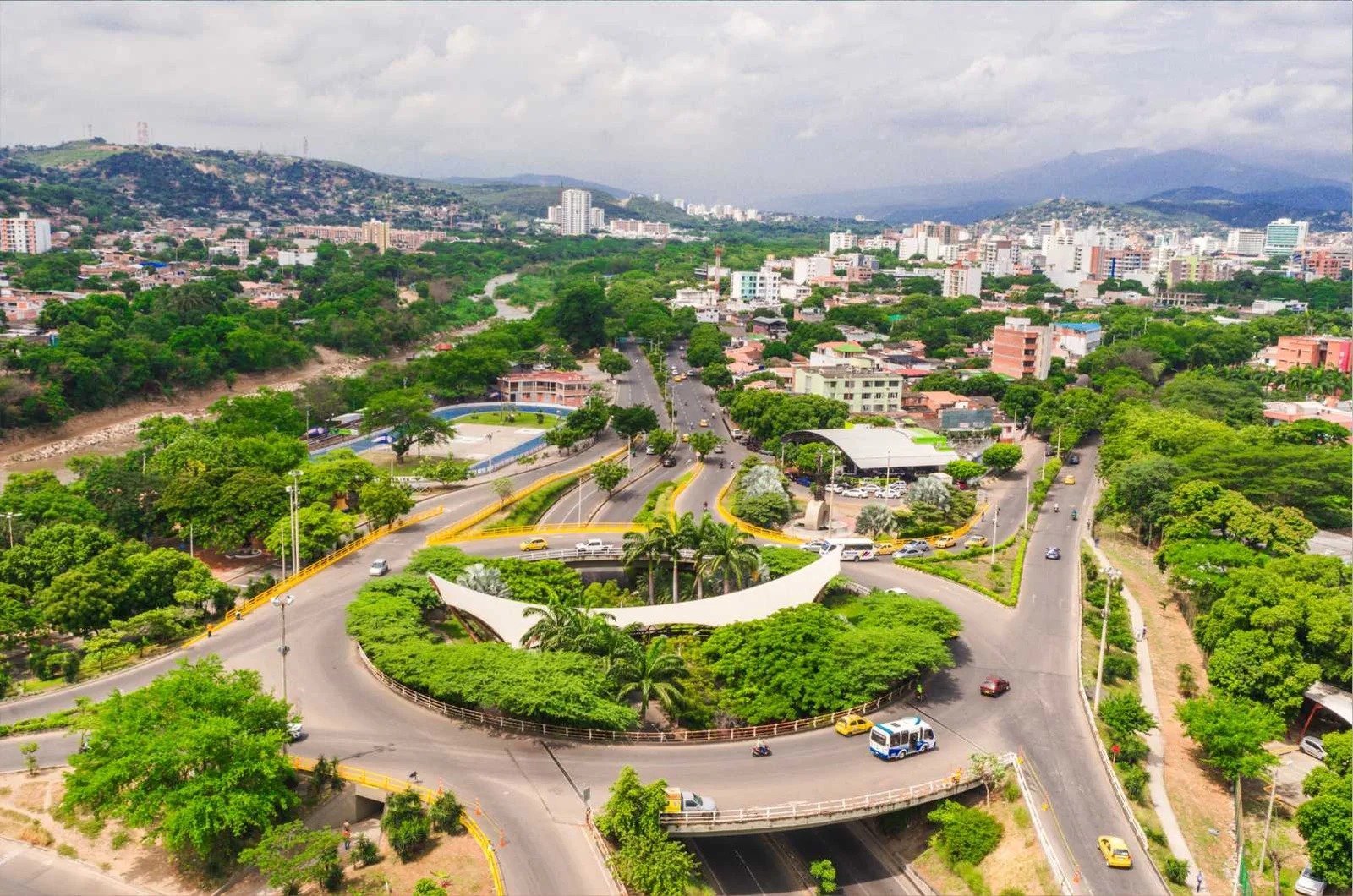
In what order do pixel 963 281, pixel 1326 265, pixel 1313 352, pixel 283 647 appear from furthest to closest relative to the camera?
pixel 1326 265 → pixel 963 281 → pixel 1313 352 → pixel 283 647

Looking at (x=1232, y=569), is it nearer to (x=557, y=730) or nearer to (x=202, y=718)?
(x=557, y=730)

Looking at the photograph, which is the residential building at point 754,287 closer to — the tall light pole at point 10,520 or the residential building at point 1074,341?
the residential building at point 1074,341

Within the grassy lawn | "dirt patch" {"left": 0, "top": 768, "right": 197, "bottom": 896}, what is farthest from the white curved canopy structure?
the grassy lawn

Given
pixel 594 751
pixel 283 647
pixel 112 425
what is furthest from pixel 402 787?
pixel 112 425

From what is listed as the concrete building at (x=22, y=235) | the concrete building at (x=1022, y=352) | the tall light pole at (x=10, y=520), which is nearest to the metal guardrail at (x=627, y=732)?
the tall light pole at (x=10, y=520)

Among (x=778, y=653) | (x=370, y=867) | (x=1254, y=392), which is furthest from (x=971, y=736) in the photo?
(x=1254, y=392)

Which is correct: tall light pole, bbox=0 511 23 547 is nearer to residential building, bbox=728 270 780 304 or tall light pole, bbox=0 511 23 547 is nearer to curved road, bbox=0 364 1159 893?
curved road, bbox=0 364 1159 893

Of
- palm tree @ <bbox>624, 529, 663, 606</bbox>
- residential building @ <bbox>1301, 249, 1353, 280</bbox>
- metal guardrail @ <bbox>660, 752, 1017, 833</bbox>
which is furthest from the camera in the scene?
residential building @ <bbox>1301, 249, 1353, 280</bbox>

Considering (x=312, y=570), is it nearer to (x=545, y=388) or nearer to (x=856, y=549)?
(x=856, y=549)
